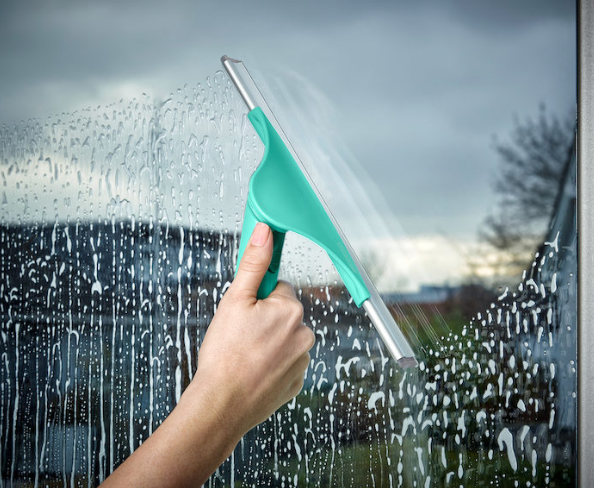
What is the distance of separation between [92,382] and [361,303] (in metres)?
0.51

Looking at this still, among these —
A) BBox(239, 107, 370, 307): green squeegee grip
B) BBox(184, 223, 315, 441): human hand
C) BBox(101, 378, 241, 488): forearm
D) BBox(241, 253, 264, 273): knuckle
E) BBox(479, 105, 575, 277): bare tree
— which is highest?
BBox(479, 105, 575, 277): bare tree

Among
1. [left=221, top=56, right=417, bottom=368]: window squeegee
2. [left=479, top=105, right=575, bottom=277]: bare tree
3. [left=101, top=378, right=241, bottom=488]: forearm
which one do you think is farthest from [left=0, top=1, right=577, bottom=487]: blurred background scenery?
[left=101, top=378, right=241, bottom=488]: forearm

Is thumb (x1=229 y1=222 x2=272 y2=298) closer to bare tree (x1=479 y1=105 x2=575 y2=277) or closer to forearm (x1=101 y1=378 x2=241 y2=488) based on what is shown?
forearm (x1=101 y1=378 x2=241 y2=488)

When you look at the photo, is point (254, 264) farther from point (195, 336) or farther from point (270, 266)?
point (195, 336)

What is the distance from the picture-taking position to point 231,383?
0.37 metres

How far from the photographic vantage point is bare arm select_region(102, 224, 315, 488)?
35 cm

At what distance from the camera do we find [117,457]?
773 mm

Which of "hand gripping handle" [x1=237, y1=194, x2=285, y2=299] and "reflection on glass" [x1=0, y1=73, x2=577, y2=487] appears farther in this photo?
"reflection on glass" [x1=0, y1=73, x2=577, y2=487]

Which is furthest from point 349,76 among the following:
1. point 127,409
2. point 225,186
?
point 127,409

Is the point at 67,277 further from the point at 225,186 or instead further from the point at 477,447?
the point at 477,447

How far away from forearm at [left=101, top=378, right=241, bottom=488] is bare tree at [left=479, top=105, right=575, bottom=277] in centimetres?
34

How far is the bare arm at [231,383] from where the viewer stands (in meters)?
0.35

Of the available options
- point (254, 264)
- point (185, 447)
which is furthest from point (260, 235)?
point (185, 447)

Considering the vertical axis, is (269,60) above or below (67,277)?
above
